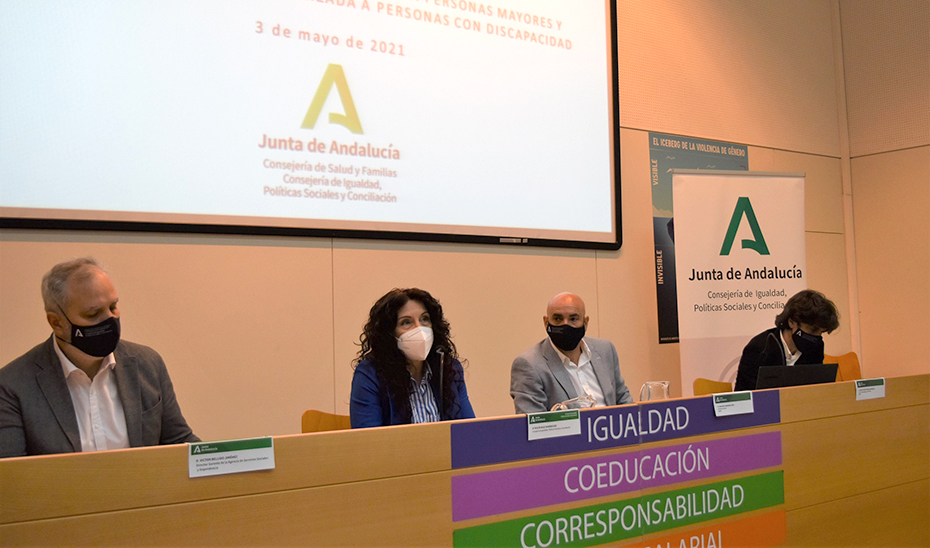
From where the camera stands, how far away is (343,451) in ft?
5.09

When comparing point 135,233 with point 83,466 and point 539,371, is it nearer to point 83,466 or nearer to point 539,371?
point 539,371

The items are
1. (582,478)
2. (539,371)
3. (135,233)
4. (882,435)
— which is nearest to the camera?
(582,478)

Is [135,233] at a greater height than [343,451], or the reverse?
[135,233]

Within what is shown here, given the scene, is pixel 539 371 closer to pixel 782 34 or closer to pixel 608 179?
pixel 608 179

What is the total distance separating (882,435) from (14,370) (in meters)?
2.64

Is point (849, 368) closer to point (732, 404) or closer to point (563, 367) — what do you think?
point (563, 367)

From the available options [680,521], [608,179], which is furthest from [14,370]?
[608,179]

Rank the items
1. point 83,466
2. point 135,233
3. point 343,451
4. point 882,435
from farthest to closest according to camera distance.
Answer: point 135,233, point 882,435, point 343,451, point 83,466

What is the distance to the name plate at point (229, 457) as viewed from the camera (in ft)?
4.61

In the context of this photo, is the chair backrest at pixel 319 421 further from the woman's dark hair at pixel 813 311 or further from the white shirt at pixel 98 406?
the woman's dark hair at pixel 813 311

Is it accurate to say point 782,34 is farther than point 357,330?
Yes

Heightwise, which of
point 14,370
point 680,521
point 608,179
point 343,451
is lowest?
point 680,521

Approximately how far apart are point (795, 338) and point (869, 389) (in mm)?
902

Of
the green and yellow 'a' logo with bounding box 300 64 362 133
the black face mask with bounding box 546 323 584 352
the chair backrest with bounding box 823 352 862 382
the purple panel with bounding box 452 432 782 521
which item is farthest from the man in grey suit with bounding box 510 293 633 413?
the chair backrest with bounding box 823 352 862 382
